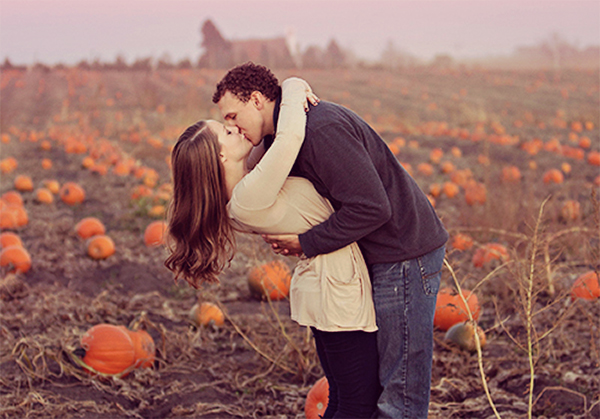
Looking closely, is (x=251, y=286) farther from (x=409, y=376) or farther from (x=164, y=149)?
(x=164, y=149)

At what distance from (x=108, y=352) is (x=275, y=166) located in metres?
2.25

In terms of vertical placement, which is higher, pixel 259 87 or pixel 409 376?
pixel 259 87

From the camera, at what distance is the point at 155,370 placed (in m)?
3.82

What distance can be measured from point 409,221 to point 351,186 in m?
0.30

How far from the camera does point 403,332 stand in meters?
2.12

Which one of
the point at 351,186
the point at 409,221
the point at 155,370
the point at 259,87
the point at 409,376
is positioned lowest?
the point at 155,370

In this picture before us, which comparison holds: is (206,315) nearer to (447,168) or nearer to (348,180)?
(348,180)

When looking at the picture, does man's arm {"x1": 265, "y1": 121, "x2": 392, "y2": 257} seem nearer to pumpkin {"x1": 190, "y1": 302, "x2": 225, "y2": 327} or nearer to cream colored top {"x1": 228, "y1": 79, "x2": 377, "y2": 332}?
cream colored top {"x1": 228, "y1": 79, "x2": 377, "y2": 332}

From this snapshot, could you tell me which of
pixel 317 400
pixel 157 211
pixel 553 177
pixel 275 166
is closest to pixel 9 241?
pixel 157 211

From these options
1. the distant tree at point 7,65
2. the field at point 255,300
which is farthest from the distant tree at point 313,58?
the field at point 255,300

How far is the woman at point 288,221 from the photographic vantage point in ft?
6.59

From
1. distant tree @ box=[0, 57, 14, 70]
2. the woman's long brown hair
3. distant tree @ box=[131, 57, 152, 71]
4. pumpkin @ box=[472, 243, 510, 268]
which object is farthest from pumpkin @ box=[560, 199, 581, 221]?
distant tree @ box=[0, 57, 14, 70]

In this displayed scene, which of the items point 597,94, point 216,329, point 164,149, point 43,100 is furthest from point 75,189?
point 597,94

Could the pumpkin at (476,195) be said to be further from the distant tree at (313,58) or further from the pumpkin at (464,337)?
the distant tree at (313,58)
